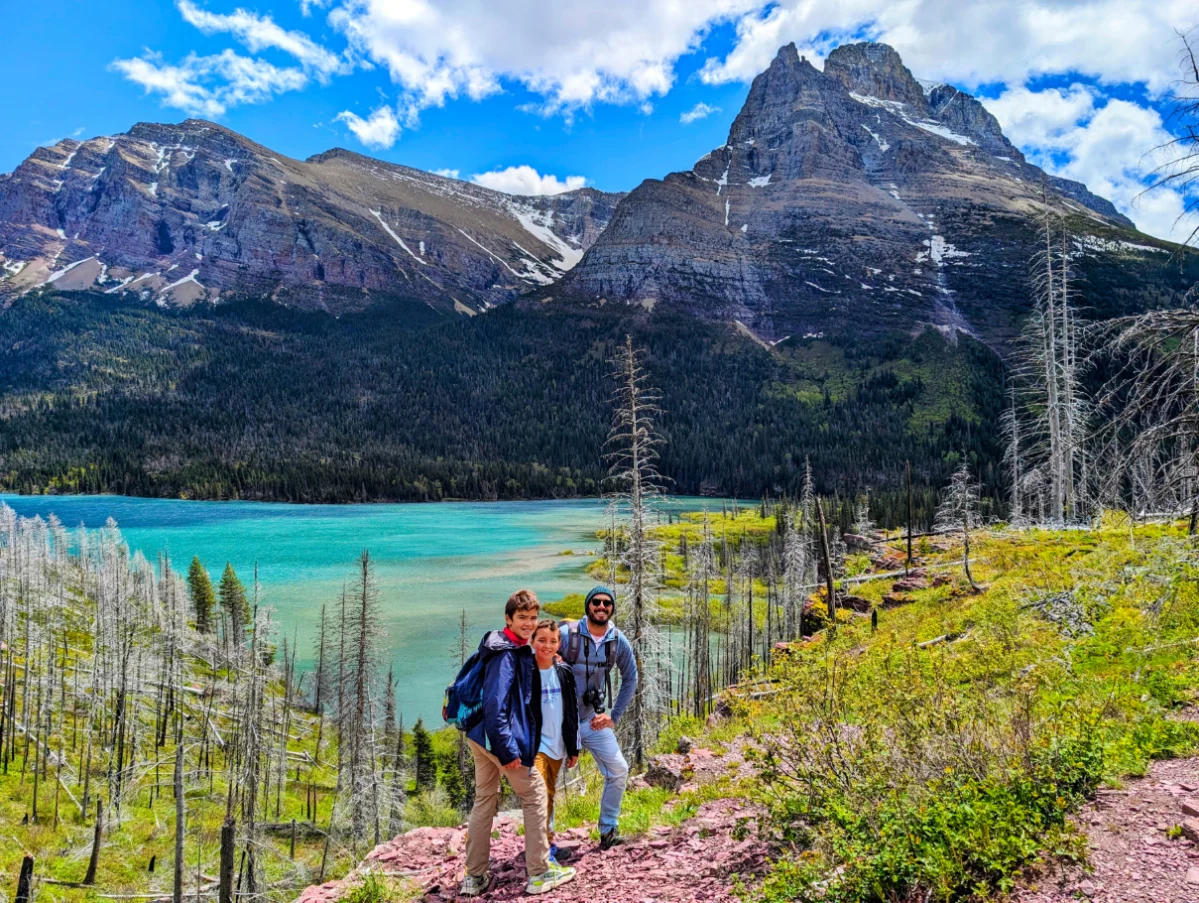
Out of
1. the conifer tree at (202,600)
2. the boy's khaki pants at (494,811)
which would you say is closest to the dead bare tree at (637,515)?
the boy's khaki pants at (494,811)

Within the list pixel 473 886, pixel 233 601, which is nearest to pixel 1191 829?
pixel 473 886

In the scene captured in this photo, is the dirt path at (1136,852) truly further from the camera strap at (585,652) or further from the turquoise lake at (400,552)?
the turquoise lake at (400,552)

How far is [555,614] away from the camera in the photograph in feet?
161

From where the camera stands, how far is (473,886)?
5551 millimetres

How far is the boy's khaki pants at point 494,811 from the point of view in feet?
17.3

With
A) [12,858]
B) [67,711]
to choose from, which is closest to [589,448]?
[67,711]

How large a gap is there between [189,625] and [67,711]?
1207cm

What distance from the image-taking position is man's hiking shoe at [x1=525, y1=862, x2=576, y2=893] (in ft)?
17.7

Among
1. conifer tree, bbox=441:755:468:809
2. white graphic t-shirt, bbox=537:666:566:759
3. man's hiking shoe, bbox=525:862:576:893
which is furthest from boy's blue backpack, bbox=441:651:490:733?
conifer tree, bbox=441:755:468:809

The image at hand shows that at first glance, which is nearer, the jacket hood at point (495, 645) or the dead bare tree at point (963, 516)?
the jacket hood at point (495, 645)

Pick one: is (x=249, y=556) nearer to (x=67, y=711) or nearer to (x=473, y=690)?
(x=67, y=711)

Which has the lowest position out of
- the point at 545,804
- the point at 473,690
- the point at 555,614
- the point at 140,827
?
the point at 140,827

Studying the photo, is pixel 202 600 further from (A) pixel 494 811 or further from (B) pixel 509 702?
(B) pixel 509 702

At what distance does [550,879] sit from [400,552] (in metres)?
78.3
